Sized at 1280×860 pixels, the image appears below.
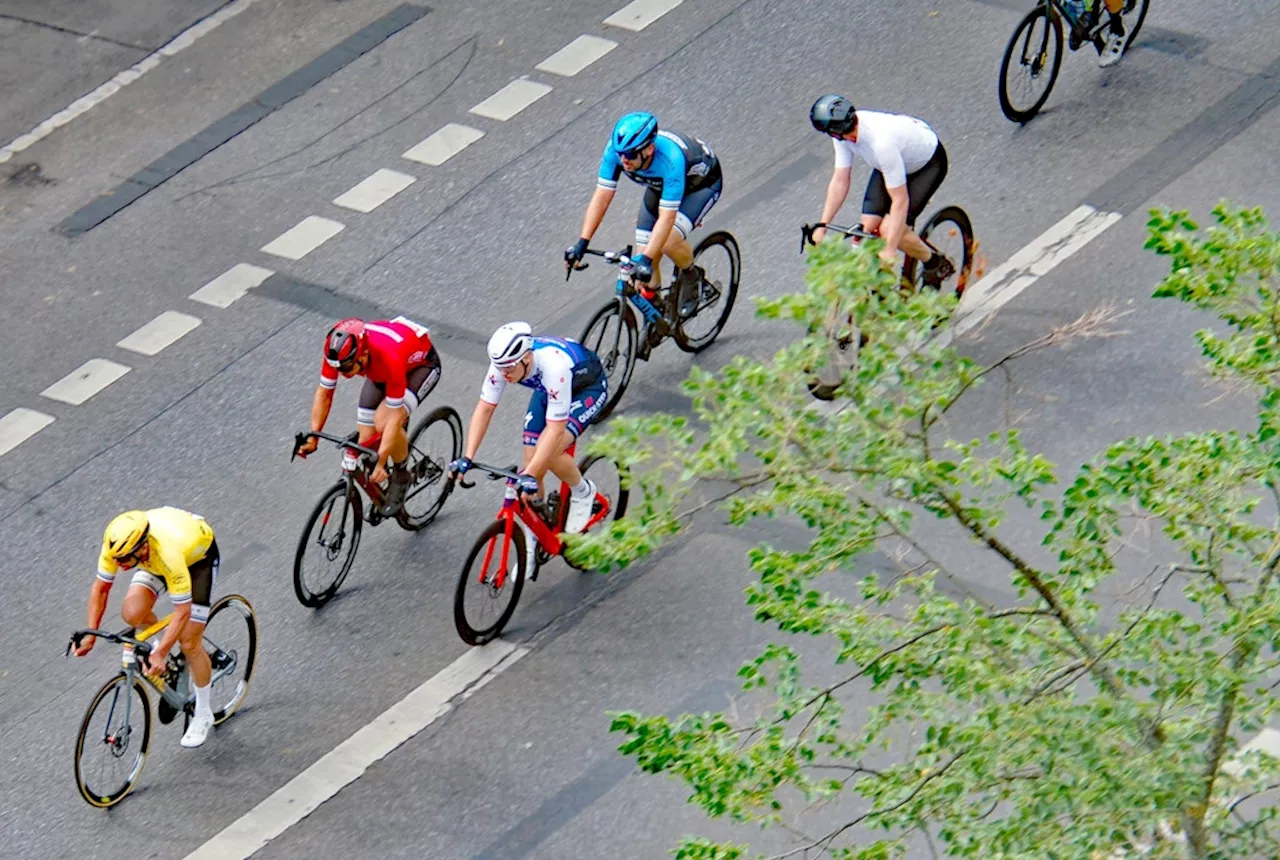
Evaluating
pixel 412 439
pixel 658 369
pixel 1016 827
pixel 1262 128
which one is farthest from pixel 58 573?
pixel 1262 128

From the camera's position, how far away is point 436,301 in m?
15.4

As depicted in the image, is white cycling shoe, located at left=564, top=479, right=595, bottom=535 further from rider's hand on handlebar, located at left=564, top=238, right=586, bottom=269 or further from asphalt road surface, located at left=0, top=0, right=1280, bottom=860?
rider's hand on handlebar, located at left=564, top=238, right=586, bottom=269

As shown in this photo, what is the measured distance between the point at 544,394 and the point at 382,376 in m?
1.10

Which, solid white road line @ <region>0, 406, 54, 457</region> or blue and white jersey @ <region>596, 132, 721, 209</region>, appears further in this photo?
solid white road line @ <region>0, 406, 54, 457</region>

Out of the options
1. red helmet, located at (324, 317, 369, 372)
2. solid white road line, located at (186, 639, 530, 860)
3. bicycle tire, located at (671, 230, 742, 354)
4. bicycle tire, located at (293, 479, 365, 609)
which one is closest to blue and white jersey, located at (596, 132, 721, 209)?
bicycle tire, located at (671, 230, 742, 354)

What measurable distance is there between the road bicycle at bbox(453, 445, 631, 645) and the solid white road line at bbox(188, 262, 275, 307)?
13.4ft

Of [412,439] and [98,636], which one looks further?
[412,439]

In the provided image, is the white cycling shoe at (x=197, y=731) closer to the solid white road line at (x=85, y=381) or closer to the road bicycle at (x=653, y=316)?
the road bicycle at (x=653, y=316)

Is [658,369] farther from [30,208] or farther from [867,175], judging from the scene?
[30,208]

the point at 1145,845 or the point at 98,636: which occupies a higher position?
the point at 1145,845

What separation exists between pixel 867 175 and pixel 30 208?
6807 millimetres

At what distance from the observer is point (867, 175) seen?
16125 millimetres

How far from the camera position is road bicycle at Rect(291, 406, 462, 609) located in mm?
12617

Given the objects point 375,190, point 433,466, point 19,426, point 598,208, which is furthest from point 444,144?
point 433,466
